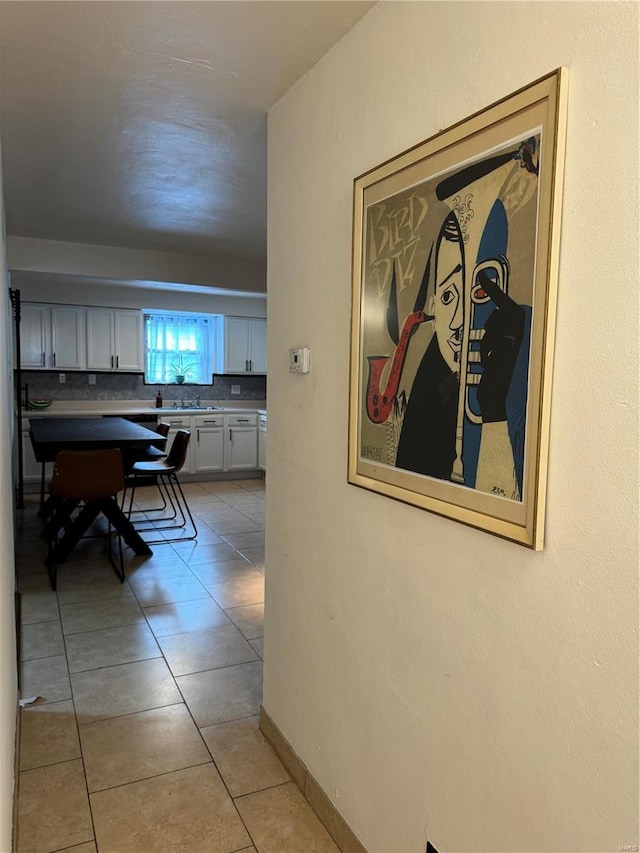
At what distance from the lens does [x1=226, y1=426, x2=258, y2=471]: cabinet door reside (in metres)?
7.45

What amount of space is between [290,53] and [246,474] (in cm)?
625

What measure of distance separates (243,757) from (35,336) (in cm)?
581

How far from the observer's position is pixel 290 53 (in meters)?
1.77

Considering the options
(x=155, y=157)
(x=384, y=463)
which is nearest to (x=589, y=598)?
(x=384, y=463)

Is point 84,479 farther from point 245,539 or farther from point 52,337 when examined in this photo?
point 52,337

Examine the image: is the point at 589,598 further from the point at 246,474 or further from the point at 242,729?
the point at 246,474

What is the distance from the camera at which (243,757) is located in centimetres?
222

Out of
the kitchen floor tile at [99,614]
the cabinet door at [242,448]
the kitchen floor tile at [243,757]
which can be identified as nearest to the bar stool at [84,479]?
the kitchen floor tile at [99,614]

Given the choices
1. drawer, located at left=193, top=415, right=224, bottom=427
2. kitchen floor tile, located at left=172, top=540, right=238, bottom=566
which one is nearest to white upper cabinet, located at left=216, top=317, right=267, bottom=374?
drawer, located at left=193, top=415, right=224, bottom=427

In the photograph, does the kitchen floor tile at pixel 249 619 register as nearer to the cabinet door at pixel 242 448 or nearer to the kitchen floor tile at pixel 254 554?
the kitchen floor tile at pixel 254 554

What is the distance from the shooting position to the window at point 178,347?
297 inches

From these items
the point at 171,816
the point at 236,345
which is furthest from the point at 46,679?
the point at 236,345
